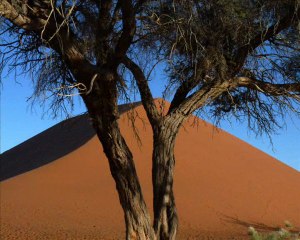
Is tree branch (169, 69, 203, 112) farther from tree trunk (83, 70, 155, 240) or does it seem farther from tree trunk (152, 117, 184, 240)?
tree trunk (83, 70, 155, 240)

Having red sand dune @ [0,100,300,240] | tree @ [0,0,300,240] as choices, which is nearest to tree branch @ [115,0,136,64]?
tree @ [0,0,300,240]

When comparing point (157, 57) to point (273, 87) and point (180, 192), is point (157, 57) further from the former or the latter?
point (180, 192)

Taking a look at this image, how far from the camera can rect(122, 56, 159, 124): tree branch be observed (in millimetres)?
10781

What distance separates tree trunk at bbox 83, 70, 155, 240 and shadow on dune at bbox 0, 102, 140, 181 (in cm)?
3353

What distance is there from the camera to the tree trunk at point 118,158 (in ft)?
31.7

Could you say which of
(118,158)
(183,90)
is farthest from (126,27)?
(118,158)

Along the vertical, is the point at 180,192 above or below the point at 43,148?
below

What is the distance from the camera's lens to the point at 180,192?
34.2 meters

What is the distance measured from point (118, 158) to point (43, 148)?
43.6 metres

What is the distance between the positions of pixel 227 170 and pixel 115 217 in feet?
45.5

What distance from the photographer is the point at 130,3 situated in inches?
385

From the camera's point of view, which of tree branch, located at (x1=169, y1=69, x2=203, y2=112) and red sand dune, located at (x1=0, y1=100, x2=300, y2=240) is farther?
red sand dune, located at (x1=0, y1=100, x2=300, y2=240)

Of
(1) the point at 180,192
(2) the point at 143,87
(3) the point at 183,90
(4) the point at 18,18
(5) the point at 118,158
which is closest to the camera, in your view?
(4) the point at 18,18

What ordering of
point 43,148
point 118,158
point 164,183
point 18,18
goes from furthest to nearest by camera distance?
point 43,148 → point 164,183 → point 118,158 → point 18,18
